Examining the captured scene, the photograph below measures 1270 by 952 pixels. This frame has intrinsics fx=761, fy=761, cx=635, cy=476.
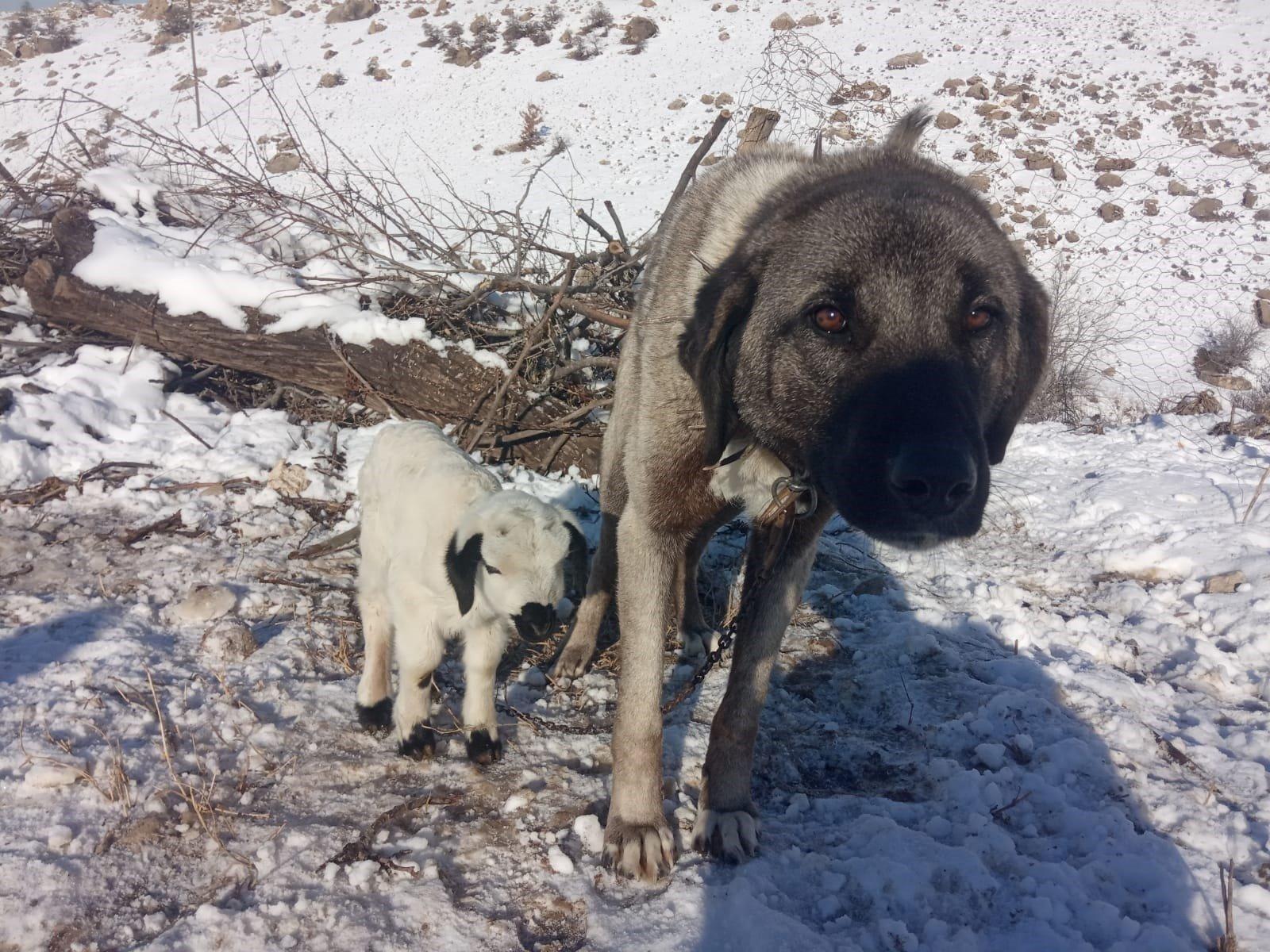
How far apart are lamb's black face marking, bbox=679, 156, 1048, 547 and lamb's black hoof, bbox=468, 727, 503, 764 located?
4.28ft

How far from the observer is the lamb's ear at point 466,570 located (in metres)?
2.52

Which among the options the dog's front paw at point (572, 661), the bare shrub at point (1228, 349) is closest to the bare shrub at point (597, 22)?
the bare shrub at point (1228, 349)

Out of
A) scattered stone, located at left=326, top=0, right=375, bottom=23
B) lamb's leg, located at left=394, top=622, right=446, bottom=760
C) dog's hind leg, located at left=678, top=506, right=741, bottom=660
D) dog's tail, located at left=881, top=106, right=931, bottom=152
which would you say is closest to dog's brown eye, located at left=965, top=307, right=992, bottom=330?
dog's tail, located at left=881, top=106, right=931, bottom=152

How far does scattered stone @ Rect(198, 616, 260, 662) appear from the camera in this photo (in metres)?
2.97

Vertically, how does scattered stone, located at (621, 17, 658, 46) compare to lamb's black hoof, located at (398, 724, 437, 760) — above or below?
above

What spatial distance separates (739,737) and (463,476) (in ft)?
4.52

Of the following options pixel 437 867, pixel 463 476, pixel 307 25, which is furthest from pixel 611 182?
pixel 307 25

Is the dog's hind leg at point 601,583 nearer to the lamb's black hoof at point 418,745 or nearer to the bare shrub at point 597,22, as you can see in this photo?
the lamb's black hoof at point 418,745

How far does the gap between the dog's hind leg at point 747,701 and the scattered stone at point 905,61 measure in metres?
22.7

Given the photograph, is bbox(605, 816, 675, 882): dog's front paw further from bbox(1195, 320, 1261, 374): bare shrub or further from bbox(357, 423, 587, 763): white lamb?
bbox(1195, 320, 1261, 374): bare shrub

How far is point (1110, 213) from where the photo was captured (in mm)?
14383

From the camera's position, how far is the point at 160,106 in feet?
67.6

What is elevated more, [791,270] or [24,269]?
[791,270]

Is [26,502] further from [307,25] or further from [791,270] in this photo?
[307,25]
